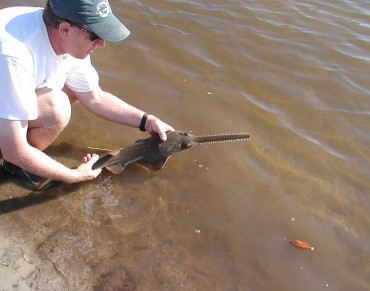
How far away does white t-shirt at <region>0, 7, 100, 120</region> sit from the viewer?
11.7 ft

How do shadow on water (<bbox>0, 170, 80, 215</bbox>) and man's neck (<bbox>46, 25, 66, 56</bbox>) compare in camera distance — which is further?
shadow on water (<bbox>0, 170, 80, 215</bbox>)

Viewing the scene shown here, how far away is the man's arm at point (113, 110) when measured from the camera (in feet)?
16.2

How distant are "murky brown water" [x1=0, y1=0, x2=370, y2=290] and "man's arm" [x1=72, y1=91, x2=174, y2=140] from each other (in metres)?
0.50

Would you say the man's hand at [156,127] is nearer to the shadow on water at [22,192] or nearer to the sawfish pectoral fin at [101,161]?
the sawfish pectoral fin at [101,161]

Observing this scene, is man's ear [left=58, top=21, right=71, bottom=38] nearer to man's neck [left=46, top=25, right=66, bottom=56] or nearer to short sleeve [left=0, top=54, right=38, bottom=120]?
man's neck [left=46, top=25, right=66, bottom=56]

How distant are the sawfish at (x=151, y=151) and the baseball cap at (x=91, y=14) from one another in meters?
1.52

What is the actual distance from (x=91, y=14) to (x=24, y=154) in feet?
4.29

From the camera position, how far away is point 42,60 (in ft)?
12.8

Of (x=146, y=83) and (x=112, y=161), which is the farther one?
(x=146, y=83)

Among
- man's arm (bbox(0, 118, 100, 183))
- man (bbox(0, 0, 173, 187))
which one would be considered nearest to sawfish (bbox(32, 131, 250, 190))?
man (bbox(0, 0, 173, 187))

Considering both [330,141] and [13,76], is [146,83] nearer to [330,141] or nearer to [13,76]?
[330,141]

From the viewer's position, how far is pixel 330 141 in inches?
228

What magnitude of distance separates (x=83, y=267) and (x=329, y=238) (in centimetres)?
238

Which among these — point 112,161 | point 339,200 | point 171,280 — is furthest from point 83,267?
point 339,200
